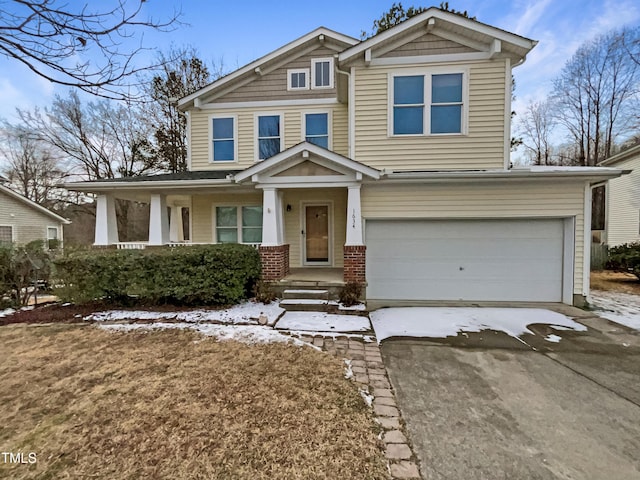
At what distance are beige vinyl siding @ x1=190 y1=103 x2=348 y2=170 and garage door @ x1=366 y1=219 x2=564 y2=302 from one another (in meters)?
3.78

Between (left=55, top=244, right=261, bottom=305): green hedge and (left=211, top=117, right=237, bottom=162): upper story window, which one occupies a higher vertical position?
(left=211, top=117, right=237, bottom=162): upper story window

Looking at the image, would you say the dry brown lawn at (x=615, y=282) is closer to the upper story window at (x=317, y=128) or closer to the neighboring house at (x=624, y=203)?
the neighboring house at (x=624, y=203)

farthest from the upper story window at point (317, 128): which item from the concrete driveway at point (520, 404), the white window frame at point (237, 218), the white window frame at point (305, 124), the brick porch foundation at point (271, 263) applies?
the concrete driveway at point (520, 404)

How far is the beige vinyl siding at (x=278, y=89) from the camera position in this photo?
385 inches

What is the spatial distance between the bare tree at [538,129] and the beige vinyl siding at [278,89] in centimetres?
1993

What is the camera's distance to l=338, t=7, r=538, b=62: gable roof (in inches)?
277

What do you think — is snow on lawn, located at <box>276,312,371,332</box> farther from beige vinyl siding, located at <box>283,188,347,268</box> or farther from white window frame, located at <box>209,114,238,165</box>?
white window frame, located at <box>209,114,238,165</box>

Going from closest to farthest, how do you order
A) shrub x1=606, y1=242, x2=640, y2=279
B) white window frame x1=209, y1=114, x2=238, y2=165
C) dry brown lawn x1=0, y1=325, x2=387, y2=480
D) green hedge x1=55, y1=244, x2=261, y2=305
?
1. dry brown lawn x1=0, y1=325, x2=387, y2=480
2. green hedge x1=55, y1=244, x2=261, y2=305
3. shrub x1=606, y1=242, x2=640, y2=279
4. white window frame x1=209, y1=114, x2=238, y2=165

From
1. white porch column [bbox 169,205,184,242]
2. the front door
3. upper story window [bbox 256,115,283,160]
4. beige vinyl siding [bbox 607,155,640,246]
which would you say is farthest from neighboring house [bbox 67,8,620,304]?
beige vinyl siding [bbox 607,155,640,246]

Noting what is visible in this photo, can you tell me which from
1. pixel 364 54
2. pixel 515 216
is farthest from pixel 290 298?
pixel 364 54

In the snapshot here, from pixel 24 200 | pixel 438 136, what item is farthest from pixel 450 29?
pixel 24 200

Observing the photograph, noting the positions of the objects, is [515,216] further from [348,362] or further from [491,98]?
[348,362]

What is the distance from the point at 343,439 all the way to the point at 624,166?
1985cm

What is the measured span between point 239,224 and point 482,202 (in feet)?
23.2
